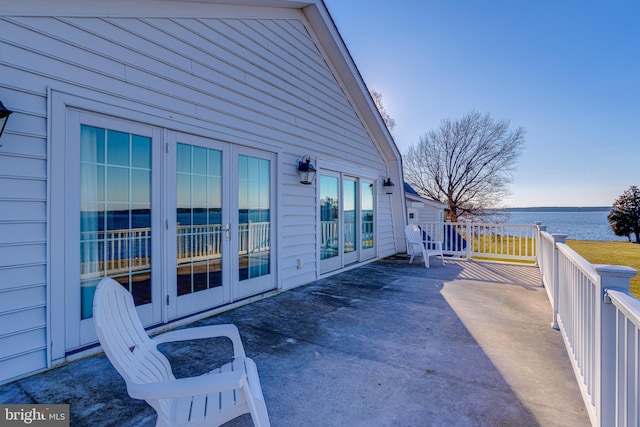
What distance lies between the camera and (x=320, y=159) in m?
5.36

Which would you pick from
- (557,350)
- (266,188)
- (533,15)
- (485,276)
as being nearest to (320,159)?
(266,188)

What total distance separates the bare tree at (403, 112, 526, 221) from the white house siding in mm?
14790

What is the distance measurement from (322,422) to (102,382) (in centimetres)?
157

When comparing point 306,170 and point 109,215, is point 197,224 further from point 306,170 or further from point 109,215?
point 306,170

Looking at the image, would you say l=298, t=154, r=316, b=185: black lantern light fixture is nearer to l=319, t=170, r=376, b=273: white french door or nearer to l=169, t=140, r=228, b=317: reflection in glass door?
l=319, t=170, r=376, b=273: white french door

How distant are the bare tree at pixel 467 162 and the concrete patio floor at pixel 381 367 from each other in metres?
16.0

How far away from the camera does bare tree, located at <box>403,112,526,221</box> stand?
17422mm

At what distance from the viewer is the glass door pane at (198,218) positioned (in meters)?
3.23

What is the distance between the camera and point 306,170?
474 cm

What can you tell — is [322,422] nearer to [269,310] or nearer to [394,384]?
[394,384]

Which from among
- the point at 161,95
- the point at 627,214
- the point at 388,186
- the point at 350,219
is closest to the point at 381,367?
the point at 161,95

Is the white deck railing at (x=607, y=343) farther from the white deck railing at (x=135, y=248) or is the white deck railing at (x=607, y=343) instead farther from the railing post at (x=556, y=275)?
the white deck railing at (x=135, y=248)

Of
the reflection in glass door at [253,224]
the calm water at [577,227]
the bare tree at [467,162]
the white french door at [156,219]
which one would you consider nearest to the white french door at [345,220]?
the reflection in glass door at [253,224]

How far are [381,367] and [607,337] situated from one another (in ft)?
4.62
